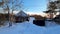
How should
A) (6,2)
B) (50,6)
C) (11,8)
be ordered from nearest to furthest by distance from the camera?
1. (6,2)
2. (11,8)
3. (50,6)

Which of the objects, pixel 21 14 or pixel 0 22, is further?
pixel 21 14

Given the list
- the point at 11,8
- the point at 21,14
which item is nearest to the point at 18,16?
the point at 21,14

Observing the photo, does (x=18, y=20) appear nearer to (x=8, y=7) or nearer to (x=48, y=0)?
(x=8, y=7)

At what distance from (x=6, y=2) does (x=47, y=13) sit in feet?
42.8

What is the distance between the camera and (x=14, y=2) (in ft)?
58.3

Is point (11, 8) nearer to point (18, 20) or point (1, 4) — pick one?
point (1, 4)

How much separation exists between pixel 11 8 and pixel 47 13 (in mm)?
11745

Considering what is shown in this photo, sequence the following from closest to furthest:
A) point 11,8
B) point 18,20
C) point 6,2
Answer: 1. point 6,2
2. point 11,8
3. point 18,20

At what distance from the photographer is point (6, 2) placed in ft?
55.0

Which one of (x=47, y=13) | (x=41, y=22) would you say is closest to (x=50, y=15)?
(x=47, y=13)

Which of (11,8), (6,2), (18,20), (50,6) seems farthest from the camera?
(50,6)

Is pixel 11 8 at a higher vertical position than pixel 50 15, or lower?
higher

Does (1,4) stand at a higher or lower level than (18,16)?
higher

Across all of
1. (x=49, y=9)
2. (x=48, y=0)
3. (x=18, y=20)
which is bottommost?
(x=18, y=20)
